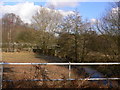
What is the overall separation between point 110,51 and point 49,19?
19.0ft

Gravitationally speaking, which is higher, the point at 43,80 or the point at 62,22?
the point at 62,22

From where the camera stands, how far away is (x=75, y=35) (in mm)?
8359

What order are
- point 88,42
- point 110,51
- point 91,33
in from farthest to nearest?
1. point 88,42
2. point 91,33
3. point 110,51

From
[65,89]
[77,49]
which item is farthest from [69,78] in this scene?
[77,49]

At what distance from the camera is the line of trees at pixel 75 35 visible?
19.3ft

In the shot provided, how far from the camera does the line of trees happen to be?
588cm

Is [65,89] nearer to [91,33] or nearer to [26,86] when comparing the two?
[26,86]

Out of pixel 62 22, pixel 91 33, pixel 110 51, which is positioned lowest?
pixel 110 51

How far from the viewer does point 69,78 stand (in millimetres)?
2736

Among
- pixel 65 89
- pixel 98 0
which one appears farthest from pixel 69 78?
pixel 98 0

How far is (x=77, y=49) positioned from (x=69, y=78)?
5980 mm

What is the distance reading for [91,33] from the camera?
743 centimetres

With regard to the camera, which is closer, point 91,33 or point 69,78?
point 69,78

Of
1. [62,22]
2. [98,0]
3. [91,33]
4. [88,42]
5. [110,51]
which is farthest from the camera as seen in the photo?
[62,22]
